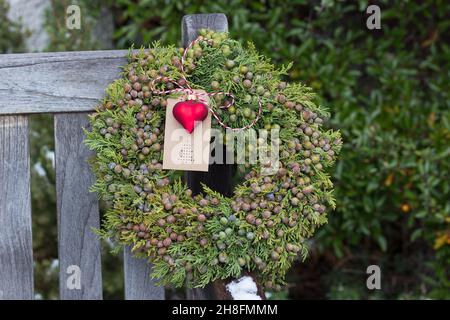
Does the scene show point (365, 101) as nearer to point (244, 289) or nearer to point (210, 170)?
point (210, 170)

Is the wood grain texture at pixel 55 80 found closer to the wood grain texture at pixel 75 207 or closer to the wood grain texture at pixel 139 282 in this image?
the wood grain texture at pixel 75 207

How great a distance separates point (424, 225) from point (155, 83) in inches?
58.0

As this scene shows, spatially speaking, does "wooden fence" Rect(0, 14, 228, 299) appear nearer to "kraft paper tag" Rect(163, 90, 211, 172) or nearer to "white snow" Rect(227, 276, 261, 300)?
"kraft paper tag" Rect(163, 90, 211, 172)

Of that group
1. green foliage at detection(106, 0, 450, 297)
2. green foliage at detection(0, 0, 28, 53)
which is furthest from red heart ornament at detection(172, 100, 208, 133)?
green foliage at detection(0, 0, 28, 53)

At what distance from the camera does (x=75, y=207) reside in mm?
1817

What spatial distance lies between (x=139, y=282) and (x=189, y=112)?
598mm

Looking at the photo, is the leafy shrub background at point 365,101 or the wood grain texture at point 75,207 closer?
the wood grain texture at point 75,207

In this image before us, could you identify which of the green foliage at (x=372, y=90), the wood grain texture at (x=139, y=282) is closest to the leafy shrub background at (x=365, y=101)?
the green foliage at (x=372, y=90)

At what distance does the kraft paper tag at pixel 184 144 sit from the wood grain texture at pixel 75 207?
10.7 inches

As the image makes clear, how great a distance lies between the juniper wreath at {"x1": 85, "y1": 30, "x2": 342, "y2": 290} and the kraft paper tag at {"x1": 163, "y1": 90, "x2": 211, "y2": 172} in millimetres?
26

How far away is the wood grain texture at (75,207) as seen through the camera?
5.84 ft

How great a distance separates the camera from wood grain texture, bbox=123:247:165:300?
6.28ft
